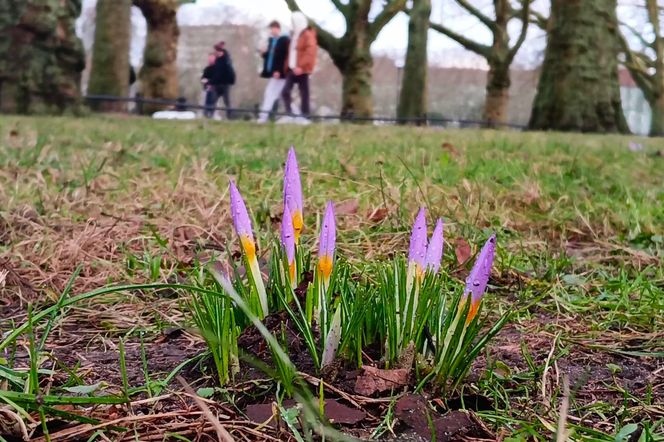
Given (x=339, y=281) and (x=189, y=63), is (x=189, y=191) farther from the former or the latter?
(x=189, y=63)

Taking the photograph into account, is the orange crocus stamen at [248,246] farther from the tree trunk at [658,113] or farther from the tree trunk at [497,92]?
the tree trunk at [658,113]

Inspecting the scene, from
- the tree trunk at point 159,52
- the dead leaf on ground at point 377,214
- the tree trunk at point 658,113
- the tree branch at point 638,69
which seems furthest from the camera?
the tree branch at point 638,69

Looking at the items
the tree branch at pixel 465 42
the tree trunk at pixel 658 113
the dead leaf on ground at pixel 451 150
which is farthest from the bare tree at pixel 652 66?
the dead leaf on ground at pixel 451 150

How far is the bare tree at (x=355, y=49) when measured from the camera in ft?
68.2

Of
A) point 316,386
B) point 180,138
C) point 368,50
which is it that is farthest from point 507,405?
point 368,50

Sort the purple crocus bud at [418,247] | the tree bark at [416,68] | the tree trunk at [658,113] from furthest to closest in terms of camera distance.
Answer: the tree trunk at [658,113], the tree bark at [416,68], the purple crocus bud at [418,247]

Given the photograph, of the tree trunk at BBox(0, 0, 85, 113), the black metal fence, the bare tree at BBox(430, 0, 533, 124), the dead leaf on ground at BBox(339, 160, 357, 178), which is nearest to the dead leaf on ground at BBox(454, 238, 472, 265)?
the dead leaf on ground at BBox(339, 160, 357, 178)

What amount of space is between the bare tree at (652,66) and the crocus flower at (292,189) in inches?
1118

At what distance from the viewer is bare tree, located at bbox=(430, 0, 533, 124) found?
24875mm

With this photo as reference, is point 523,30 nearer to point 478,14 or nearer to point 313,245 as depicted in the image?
point 478,14

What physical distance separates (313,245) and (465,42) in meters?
25.8

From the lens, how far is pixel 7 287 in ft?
6.68

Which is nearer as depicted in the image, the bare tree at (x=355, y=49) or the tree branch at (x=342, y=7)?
the bare tree at (x=355, y=49)

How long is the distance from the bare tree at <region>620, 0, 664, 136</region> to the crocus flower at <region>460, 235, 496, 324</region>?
93.2 feet
